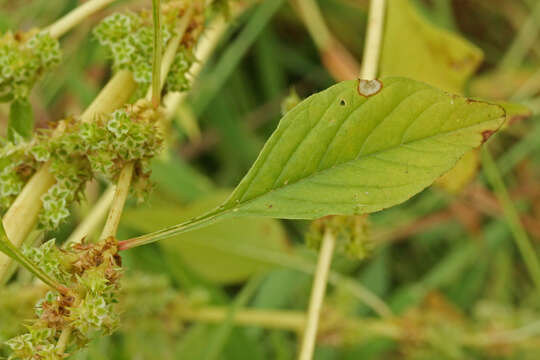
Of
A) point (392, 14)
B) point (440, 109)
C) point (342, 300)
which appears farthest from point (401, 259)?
point (440, 109)

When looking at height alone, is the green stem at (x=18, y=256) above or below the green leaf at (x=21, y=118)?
below

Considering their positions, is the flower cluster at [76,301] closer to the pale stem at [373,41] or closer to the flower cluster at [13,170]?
the flower cluster at [13,170]

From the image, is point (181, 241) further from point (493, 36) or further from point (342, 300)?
point (493, 36)

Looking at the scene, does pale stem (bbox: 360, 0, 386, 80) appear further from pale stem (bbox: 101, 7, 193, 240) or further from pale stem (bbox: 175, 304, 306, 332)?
pale stem (bbox: 175, 304, 306, 332)

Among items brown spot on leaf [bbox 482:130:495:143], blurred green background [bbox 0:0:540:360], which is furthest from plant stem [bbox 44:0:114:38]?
brown spot on leaf [bbox 482:130:495:143]

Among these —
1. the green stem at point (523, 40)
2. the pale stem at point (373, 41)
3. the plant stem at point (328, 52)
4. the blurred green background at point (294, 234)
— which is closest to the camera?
the pale stem at point (373, 41)

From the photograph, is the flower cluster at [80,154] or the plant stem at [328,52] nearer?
the flower cluster at [80,154]

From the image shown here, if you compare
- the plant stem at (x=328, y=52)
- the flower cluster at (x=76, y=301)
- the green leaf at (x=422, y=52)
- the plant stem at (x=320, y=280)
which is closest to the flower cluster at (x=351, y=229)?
the plant stem at (x=320, y=280)
